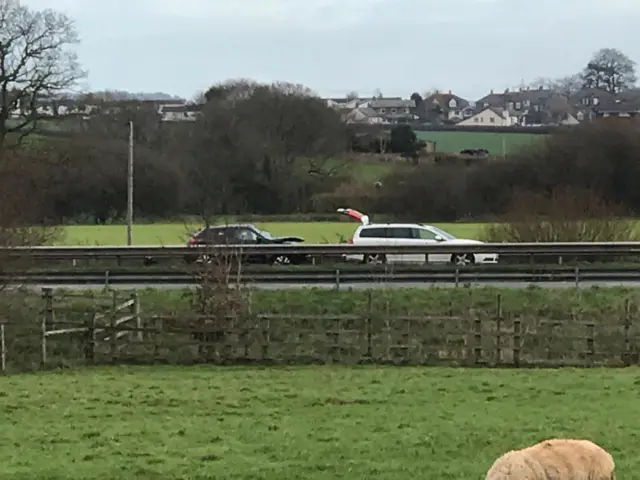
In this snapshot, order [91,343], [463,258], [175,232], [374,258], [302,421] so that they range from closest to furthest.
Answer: [302,421]
[91,343]
[374,258]
[463,258]
[175,232]

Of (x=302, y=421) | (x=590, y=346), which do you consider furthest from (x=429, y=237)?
(x=302, y=421)

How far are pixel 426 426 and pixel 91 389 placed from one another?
6.52 m

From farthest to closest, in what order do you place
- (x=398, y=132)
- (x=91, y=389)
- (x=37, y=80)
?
(x=398, y=132)
(x=37, y=80)
(x=91, y=389)

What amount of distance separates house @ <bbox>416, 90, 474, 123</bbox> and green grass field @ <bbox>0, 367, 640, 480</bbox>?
259ft

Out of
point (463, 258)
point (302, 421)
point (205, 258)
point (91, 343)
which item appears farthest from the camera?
point (463, 258)

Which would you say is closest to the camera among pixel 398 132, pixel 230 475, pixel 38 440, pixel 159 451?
pixel 230 475

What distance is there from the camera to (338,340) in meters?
21.2

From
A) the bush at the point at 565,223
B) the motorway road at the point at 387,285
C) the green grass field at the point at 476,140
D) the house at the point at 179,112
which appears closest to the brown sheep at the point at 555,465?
the motorway road at the point at 387,285

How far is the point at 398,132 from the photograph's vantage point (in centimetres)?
6988

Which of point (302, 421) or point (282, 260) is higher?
point (282, 260)

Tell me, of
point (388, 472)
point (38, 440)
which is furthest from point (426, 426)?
point (38, 440)

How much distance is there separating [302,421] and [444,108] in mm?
101669

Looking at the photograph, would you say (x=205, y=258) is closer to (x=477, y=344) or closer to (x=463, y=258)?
(x=477, y=344)

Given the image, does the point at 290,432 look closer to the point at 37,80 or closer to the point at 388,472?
the point at 388,472
